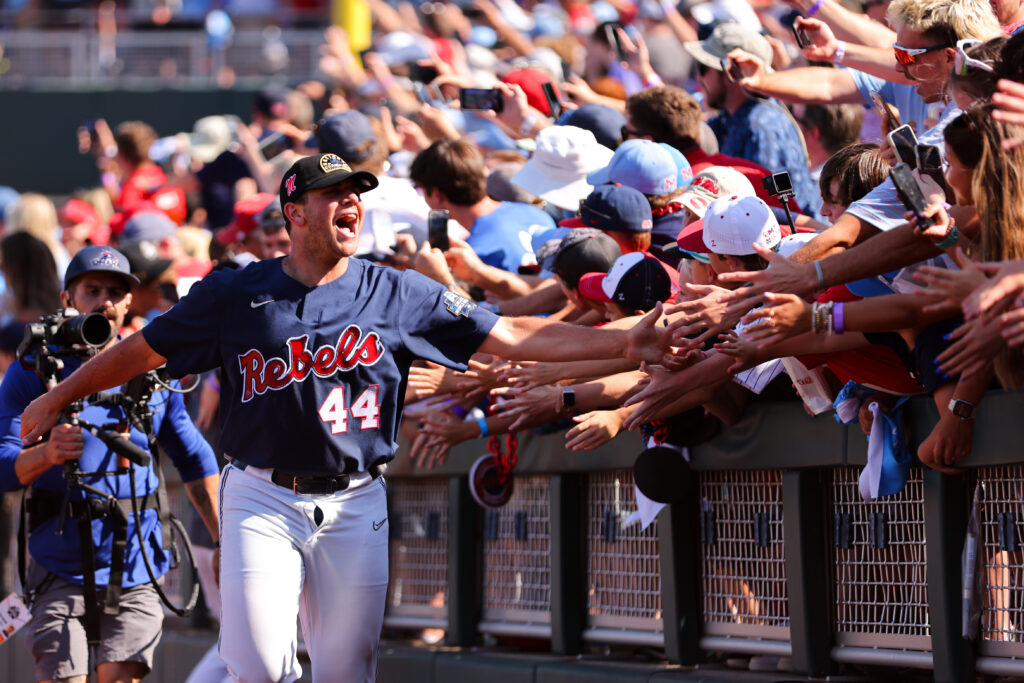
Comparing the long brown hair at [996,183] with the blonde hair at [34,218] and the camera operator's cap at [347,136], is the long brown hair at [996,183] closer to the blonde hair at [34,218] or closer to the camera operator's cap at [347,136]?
the camera operator's cap at [347,136]

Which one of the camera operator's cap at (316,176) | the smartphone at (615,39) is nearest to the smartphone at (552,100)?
the smartphone at (615,39)

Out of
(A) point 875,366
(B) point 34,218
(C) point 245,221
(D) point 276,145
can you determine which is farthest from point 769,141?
(B) point 34,218

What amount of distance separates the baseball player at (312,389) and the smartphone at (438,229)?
4.33 ft

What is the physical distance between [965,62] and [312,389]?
2380 millimetres

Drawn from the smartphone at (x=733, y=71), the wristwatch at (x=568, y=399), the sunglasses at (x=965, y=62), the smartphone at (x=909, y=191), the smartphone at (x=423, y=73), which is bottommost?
the wristwatch at (x=568, y=399)

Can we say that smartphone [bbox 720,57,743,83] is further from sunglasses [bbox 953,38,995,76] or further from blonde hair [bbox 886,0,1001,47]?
sunglasses [bbox 953,38,995,76]

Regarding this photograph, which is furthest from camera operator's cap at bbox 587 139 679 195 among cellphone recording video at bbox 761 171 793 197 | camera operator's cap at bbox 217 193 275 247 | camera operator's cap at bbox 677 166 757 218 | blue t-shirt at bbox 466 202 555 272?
camera operator's cap at bbox 217 193 275 247

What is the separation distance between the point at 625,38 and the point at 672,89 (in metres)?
2.04

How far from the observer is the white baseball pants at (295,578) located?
508cm

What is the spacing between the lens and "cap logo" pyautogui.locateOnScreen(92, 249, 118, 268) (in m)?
6.27

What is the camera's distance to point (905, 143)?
4648 mm

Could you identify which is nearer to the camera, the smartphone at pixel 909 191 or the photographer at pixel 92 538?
the smartphone at pixel 909 191

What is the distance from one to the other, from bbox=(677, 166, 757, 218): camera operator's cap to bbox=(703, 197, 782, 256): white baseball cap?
66cm

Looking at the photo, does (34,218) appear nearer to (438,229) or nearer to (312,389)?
(438,229)
